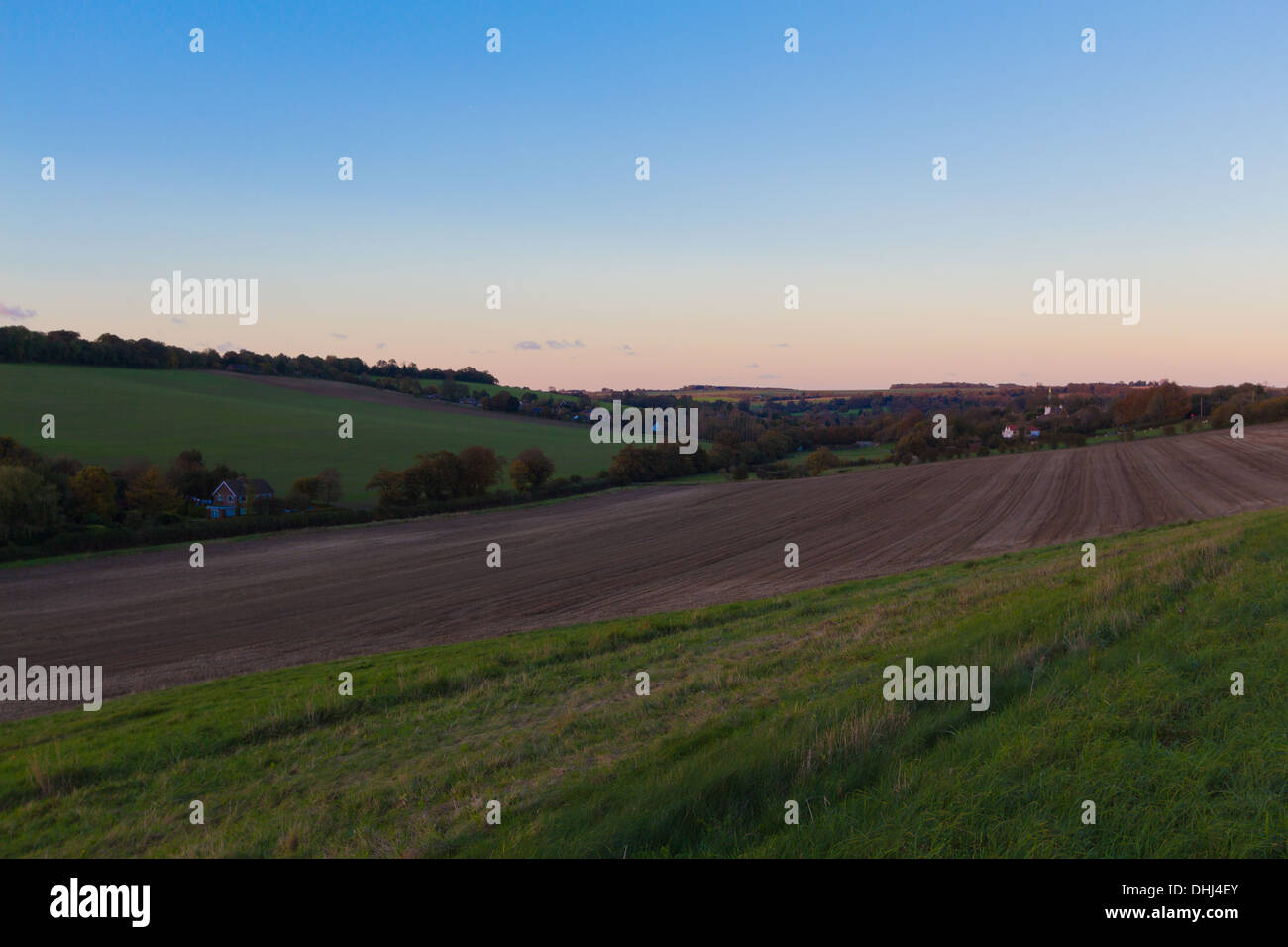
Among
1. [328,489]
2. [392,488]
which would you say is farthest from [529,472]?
[328,489]

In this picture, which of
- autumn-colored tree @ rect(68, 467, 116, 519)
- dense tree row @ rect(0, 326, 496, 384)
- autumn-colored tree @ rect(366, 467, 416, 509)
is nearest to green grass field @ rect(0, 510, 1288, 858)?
autumn-colored tree @ rect(68, 467, 116, 519)

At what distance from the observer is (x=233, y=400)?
9244 cm

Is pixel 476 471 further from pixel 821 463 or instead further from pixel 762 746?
pixel 762 746

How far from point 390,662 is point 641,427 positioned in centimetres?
6433

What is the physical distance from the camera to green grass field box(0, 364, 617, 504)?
6550cm

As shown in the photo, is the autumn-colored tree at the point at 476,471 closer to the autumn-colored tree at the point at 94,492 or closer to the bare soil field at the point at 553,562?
the bare soil field at the point at 553,562

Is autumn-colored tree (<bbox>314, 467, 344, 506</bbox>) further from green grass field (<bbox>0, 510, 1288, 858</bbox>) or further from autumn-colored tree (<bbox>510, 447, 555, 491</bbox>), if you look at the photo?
green grass field (<bbox>0, 510, 1288, 858</bbox>)

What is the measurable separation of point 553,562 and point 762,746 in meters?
31.0

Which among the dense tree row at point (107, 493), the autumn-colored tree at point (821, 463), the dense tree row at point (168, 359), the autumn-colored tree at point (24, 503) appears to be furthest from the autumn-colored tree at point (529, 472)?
the dense tree row at point (168, 359)

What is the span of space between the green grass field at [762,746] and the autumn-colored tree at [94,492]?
38.4m

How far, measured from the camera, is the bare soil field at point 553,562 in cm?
2375

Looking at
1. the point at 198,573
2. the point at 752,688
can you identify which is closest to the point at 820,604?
the point at 752,688

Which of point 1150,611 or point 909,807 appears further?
point 1150,611
